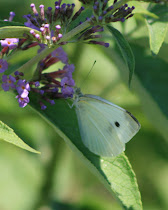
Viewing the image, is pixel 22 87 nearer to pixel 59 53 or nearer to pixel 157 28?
pixel 59 53

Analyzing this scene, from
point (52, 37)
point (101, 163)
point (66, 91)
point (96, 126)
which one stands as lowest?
point (96, 126)

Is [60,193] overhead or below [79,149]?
below

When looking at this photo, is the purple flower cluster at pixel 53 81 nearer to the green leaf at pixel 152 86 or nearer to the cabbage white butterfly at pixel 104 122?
the cabbage white butterfly at pixel 104 122

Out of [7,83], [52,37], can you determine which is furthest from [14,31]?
[7,83]

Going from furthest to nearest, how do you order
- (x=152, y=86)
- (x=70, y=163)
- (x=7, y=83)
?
(x=70, y=163) → (x=152, y=86) → (x=7, y=83)

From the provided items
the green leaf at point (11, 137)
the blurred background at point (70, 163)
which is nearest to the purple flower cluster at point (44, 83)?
the green leaf at point (11, 137)

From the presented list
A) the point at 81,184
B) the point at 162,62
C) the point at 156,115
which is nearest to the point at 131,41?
the point at 162,62

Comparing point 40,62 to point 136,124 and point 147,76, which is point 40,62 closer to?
point 136,124
